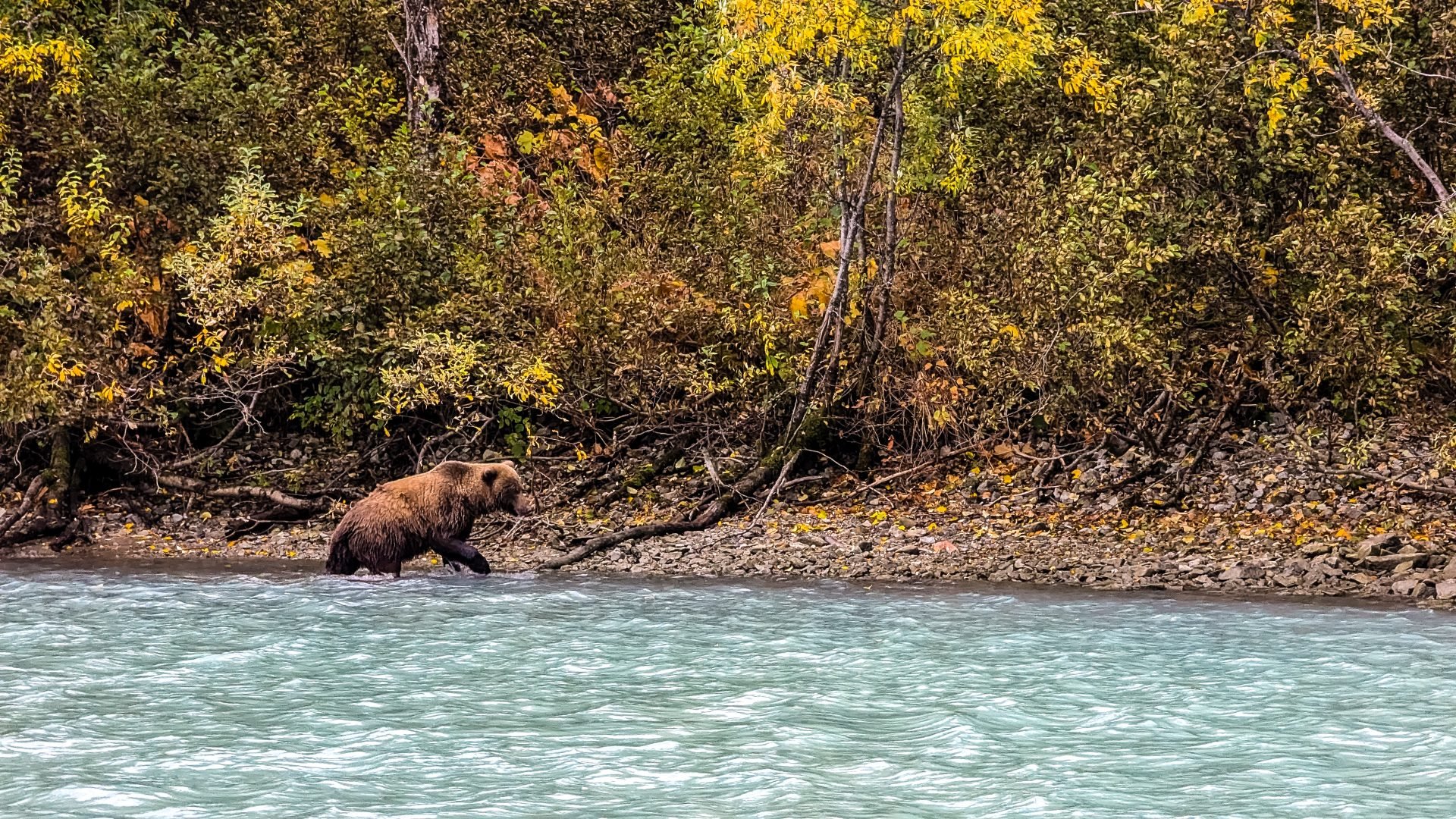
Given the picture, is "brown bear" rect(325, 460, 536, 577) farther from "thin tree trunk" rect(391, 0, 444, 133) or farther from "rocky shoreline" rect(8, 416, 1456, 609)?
"thin tree trunk" rect(391, 0, 444, 133)

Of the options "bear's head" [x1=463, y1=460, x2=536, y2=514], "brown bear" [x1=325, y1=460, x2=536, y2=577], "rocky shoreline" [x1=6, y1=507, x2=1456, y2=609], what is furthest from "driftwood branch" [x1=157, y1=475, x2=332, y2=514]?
"bear's head" [x1=463, y1=460, x2=536, y2=514]

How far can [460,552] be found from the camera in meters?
14.9

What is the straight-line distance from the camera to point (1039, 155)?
55.2ft

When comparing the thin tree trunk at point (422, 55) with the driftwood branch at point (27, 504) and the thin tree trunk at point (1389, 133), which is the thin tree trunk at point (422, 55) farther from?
the thin tree trunk at point (1389, 133)

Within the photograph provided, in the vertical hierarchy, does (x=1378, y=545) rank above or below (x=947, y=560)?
above

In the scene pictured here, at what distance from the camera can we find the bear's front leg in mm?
14867

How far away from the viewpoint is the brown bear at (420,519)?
48.3 ft

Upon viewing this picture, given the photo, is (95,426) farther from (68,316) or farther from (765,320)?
(765,320)

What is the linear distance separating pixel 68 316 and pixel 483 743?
1064 cm

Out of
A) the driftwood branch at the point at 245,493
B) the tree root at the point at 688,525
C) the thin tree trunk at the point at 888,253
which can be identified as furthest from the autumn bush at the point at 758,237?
the tree root at the point at 688,525

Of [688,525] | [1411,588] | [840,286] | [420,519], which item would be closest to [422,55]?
[840,286]

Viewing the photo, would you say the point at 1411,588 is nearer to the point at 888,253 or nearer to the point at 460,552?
the point at 888,253

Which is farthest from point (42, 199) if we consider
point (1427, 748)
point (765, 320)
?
point (1427, 748)

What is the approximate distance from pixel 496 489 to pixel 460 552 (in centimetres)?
75
